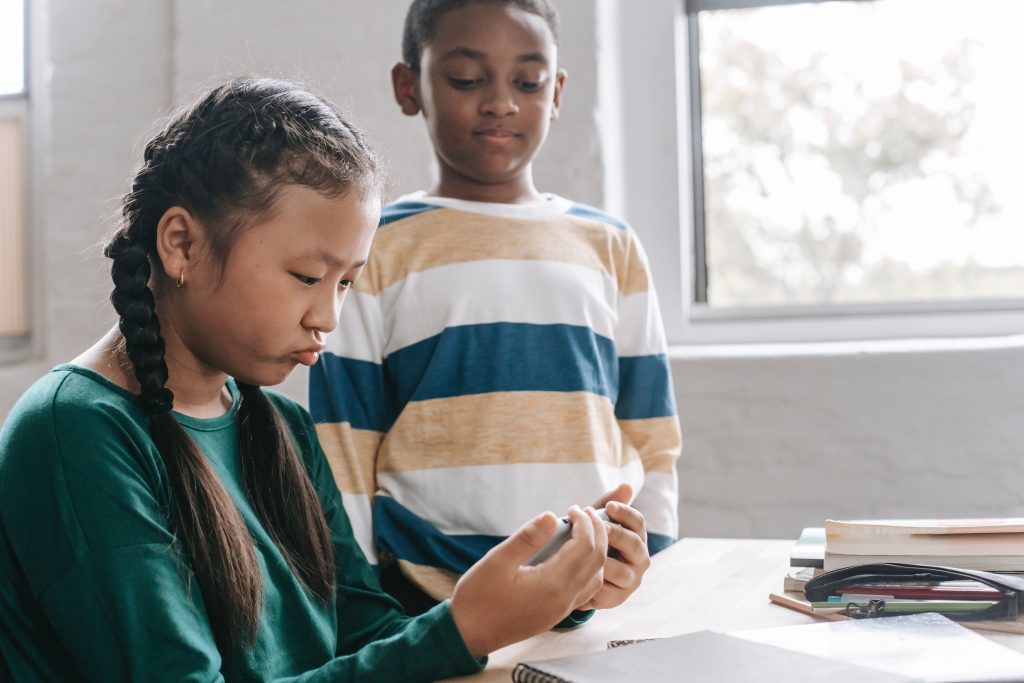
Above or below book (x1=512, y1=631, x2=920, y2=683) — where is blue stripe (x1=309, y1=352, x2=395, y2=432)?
above

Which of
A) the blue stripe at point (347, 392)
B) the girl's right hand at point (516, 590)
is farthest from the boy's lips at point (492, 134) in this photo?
the girl's right hand at point (516, 590)

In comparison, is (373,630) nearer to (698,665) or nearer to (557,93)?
(698,665)

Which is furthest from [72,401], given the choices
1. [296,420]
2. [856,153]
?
[856,153]

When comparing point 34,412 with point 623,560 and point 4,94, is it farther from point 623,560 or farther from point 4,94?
point 4,94

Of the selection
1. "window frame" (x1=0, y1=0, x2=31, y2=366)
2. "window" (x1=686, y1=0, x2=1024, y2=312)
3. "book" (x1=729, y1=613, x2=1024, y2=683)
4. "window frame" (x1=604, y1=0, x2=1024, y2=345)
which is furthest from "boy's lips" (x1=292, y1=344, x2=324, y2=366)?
"window frame" (x1=0, y1=0, x2=31, y2=366)

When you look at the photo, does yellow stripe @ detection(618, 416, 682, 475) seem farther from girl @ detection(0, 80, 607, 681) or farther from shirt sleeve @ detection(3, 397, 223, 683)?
shirt sleeve @ detection(3, 397, 223, 683)

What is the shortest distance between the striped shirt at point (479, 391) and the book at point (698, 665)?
23.8 inches

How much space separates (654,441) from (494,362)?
0.28m

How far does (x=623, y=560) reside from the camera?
111cm

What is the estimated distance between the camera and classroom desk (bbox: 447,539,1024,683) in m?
1.02

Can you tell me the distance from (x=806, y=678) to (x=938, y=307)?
1847 mm

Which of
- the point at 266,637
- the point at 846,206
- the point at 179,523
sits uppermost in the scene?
the point at 846,206

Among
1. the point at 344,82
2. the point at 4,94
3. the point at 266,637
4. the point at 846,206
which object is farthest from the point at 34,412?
the point at 4,94

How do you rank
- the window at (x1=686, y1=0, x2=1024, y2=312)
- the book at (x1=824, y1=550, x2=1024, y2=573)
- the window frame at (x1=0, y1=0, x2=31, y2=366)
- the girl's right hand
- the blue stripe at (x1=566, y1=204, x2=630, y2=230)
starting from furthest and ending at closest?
the window frame at (x1=0, y1=0, x2=31, y2=366) < the window at (x1=686, y1=0, x2=1024, y2=312) < the blue stripe at (x1=566, y1=204, x2=630, y2=230) < the book at (x1=824, y1=550, x2=1024, y2=573) < the girl's right hand
